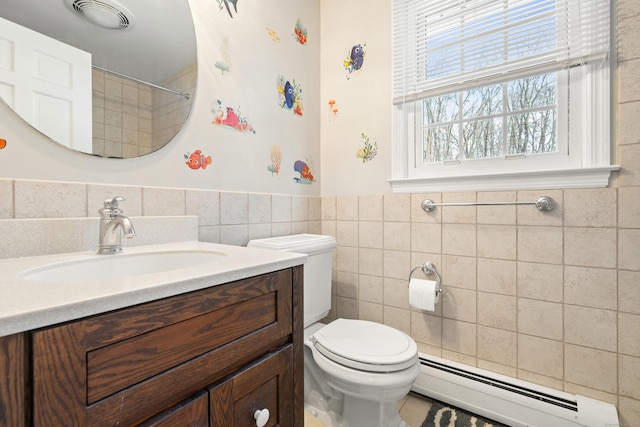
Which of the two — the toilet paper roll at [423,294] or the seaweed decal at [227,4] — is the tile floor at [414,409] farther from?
the seaweed decal at [227,4]

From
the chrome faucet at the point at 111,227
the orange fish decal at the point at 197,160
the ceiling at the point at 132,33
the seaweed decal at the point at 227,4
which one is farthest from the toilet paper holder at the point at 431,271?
the seaweed decal at the point at 227,4

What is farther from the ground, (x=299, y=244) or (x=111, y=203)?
(x=111, y=203)

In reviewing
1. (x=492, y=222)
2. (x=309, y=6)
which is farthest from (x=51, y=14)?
(x=492, y=222)

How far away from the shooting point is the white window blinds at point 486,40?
126cm

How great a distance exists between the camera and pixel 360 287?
185cm

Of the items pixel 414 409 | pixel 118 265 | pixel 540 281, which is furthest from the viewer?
pixel 414 409

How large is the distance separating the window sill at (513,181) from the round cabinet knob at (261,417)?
1.29 metres

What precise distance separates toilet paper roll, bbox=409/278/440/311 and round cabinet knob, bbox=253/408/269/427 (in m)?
1.00

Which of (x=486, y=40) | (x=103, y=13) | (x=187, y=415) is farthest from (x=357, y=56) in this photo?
(x=187, y=415)

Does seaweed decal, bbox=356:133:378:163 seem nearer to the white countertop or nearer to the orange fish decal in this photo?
the orange fish decal

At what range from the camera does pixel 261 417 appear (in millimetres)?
729

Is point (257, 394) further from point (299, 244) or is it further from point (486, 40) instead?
point (486, 40)

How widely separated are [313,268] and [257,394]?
801 mm

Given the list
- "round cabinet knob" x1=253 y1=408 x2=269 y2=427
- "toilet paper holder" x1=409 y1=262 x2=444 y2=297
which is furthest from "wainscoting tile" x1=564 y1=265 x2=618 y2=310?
"round cabinet knob" x1=253 y1=408 x2=269 y2=427
